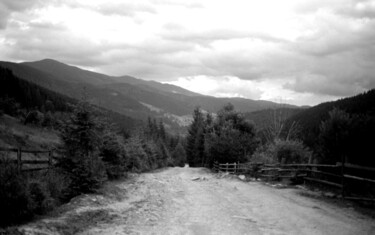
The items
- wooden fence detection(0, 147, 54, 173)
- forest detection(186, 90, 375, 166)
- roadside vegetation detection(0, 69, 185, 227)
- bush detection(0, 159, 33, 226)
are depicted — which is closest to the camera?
bush detection(0, 159, 33, 226)

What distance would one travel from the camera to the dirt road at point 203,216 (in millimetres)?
8617

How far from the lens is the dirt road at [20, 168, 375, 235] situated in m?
8.62

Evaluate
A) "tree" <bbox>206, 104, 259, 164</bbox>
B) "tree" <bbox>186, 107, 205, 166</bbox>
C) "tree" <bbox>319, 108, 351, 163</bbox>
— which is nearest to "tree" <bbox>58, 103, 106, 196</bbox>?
"tree" <bbox>319, 108, 351, 163</bbox>

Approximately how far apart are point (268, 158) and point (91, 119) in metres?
16.7

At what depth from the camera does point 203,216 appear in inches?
415

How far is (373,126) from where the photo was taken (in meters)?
12.0

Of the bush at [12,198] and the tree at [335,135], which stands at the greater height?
the tree at [335,135]

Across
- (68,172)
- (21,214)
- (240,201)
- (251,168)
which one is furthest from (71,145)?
(251,168)

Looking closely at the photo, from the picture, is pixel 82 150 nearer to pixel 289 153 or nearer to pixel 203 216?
pixel 203 216

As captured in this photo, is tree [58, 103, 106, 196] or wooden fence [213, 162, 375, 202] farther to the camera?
tree [58, 103, 106, 196]

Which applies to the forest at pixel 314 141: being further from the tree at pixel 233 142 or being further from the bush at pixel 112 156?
the bush at pixel 112 156

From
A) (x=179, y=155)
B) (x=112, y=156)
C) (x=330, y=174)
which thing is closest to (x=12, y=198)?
(x=330, y=174)

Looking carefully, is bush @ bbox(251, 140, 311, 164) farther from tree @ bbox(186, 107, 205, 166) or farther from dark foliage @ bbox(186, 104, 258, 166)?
tree @ bbox(186, 107, 205, 166)

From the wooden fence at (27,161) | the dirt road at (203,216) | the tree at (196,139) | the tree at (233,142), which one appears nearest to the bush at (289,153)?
the dirt road at (203,216)
